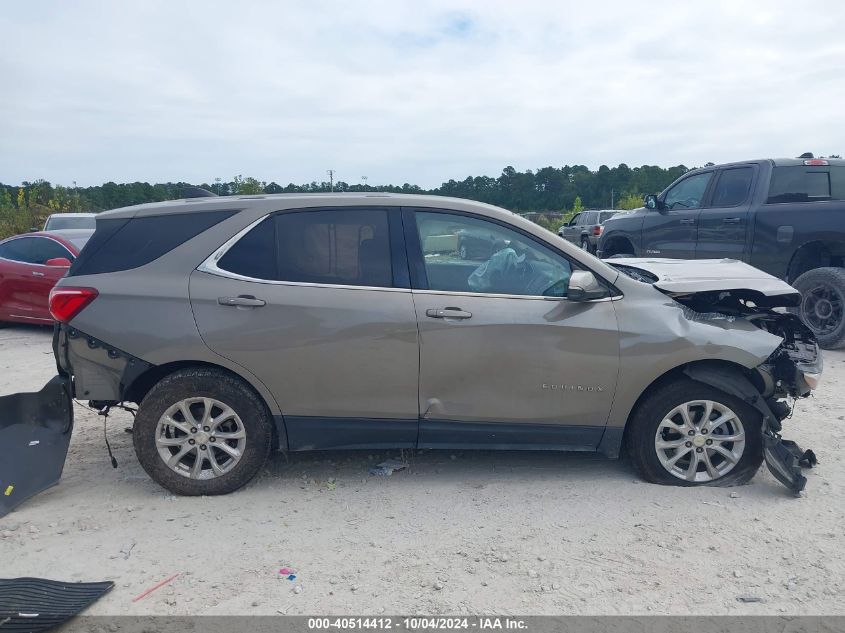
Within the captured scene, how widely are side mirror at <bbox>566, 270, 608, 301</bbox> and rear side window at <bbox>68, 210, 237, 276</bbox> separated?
2175mm

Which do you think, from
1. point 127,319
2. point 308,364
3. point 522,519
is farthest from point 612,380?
point 127,319

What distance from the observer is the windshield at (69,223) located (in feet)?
47.5

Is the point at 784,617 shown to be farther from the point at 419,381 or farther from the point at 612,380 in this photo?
the point at 419,381

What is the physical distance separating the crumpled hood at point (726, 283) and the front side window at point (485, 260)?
74cm

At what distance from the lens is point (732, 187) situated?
344 inches

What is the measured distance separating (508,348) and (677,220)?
6126 millimetres

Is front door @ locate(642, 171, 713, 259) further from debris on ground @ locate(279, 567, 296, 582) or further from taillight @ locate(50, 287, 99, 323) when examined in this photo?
taillight @ locate(50, 287, 99, 323)

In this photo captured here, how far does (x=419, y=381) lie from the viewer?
4211mm

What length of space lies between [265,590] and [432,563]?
2.72ft

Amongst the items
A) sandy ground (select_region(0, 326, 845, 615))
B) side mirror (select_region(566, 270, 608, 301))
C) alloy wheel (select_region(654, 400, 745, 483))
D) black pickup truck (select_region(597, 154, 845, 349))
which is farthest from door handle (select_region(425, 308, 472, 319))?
black pickup truck (select_region(597, 154, 845, 349))

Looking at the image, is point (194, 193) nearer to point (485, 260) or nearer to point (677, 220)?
point (485, 260)

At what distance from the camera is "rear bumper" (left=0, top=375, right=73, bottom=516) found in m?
4.22

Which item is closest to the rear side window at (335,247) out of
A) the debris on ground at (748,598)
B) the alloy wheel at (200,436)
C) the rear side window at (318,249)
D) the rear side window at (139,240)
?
the rear side window at (318,249)

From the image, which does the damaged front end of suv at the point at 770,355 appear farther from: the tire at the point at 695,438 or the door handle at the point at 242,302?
the door handle at the point at 242,302
